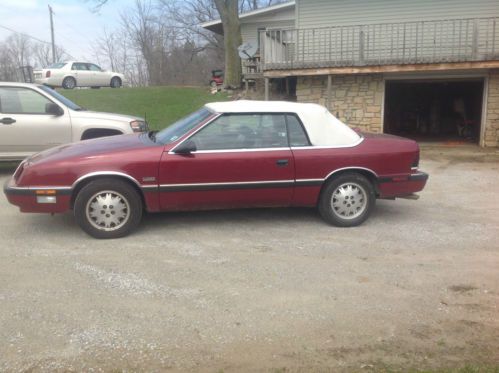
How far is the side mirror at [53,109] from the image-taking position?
8555 mm

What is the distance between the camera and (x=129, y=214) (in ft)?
17.9

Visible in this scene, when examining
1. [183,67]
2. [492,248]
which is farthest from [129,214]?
[183,67]

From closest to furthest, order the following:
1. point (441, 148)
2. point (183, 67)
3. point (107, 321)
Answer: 1. point (107, 321)
2. point (441, 148)
3. point (183, 67)

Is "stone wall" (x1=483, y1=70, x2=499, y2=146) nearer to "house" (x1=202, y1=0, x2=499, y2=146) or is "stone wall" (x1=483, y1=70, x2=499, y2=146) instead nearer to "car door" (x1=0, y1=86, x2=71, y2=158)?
"house" (x1=202, y1=0, x2=499, y2=146)

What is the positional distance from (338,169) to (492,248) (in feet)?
5.94

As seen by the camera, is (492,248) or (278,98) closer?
(492,248)

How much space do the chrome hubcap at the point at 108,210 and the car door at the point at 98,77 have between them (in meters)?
21.8

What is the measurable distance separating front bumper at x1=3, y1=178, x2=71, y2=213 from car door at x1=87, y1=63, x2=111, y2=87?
21.6 metres

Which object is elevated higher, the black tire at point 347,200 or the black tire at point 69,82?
the black tire at point 69,82

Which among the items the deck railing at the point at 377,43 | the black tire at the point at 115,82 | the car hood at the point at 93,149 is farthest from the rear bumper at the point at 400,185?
the black tire at the point at 115,82

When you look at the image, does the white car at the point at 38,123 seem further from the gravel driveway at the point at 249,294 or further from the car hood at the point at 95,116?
the gravel driveway at the point at 249,294

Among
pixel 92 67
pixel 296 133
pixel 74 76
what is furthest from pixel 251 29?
pixel 296 133

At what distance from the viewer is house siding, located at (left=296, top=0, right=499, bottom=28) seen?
580 inches

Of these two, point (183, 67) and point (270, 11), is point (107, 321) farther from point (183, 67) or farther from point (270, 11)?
point (183, 67)
